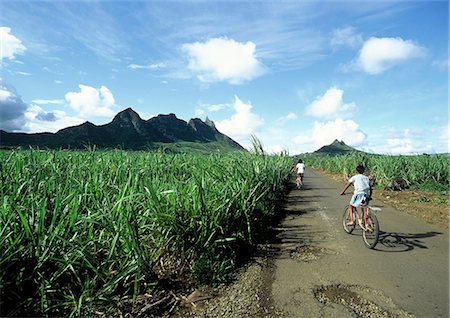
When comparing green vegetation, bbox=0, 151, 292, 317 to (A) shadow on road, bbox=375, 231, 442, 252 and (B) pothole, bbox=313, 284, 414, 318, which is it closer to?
(B) pothole, bbox=313, 284, 414, 318

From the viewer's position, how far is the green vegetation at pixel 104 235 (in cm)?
312

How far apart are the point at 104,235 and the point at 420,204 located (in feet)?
44.2

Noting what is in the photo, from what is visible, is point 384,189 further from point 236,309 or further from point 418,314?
point 236,309

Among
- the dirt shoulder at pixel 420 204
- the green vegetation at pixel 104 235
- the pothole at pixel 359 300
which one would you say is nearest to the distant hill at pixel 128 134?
the dirt shoulder at pixel 420 204

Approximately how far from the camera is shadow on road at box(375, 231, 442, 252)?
663 cm

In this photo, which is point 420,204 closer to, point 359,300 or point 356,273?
point 356,273

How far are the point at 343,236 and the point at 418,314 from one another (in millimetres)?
3712

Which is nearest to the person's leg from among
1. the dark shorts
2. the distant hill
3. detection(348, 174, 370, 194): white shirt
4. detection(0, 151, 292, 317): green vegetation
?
the dark shorts

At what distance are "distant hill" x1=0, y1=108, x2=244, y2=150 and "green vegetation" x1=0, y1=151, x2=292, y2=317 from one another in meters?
48.6

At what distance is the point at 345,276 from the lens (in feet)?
16.3

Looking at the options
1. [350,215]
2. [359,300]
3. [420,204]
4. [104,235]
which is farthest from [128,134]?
[359,300]

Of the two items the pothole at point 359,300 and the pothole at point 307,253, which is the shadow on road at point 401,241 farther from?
Answer: the pothole at point 359,300

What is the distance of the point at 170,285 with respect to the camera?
4301mm

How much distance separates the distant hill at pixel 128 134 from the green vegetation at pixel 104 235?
4862 cm
